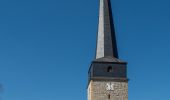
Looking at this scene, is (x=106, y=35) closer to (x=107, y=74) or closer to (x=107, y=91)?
(x=107, y=74)

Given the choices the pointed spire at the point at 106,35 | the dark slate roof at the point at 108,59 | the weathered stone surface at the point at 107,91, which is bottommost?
the weathered stone surface at the point at 107,91

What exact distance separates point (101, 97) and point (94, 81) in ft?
4.49

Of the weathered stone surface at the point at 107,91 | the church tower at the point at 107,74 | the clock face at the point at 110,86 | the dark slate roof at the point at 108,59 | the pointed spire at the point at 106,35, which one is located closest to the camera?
the weathered stone surface at the point at 107,91

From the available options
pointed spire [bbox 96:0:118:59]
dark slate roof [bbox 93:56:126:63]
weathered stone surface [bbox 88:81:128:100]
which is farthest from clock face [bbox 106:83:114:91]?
pointed spire [bbox 96:0:118:59]

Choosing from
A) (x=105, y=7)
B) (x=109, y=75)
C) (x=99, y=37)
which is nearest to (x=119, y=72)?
(x=109, y=75)

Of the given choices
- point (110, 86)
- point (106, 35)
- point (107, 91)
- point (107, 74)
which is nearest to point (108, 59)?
point (107, 74)

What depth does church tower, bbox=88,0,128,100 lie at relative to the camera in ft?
124

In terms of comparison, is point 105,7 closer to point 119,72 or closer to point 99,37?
point 99,37

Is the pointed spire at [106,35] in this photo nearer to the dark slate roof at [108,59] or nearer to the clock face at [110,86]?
the dark slate roof at [108,59]

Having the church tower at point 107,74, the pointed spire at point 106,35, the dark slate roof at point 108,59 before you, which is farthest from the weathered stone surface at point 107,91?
the pointed spire at point 106,35

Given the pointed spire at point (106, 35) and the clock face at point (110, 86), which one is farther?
the pointed spire at point (106, 35)

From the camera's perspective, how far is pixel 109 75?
38219 mm

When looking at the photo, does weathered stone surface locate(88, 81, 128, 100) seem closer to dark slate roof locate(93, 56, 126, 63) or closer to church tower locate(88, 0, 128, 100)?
church tower locate(88, 0, 128, 100)

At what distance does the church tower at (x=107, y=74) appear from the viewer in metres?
37.8
